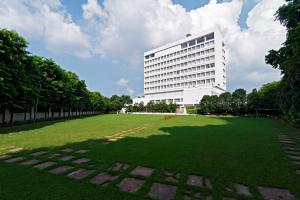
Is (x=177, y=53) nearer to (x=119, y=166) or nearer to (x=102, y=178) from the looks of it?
(x=119, y=166)

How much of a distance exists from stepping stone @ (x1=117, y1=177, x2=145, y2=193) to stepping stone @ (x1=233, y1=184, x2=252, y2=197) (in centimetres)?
176

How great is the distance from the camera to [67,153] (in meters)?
5.38

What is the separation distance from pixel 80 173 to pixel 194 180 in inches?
101

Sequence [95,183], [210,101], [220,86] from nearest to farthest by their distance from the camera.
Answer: [95,183] → [210,101] → [220,86]

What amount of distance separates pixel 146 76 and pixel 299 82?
78523mm

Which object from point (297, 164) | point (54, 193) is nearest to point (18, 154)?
point (54, 193)

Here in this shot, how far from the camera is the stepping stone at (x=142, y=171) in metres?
3.56

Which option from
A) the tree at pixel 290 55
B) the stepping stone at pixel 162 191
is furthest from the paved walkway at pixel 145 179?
the tree at pixel 290 55

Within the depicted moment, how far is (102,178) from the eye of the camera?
3385 millimetres

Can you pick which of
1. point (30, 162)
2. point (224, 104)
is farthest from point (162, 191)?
point (224, 104)

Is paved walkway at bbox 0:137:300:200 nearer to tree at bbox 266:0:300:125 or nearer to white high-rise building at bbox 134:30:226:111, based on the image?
tree at bbox 266:0:300:125

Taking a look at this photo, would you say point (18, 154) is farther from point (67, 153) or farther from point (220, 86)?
point (220, 86)

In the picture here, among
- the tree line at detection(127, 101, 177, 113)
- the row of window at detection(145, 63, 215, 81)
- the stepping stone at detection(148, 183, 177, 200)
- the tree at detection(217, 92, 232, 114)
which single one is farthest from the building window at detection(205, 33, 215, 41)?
the stepping stone at detection(148, 183, 177, 200)

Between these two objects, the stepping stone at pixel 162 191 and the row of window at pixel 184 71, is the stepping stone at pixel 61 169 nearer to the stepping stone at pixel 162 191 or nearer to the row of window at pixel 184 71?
the stepping stone at pixel 162 191
